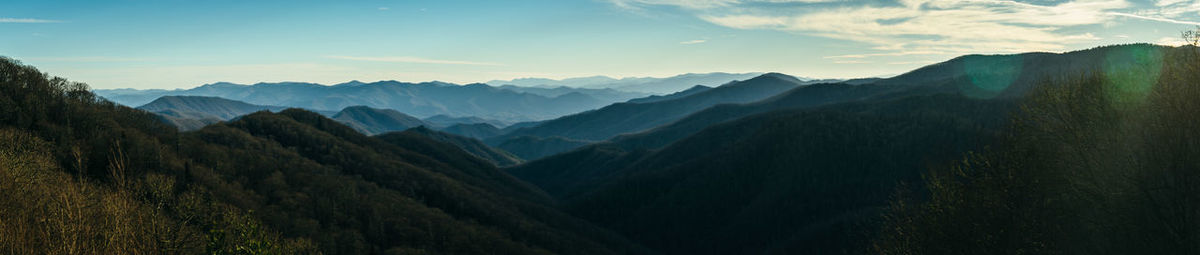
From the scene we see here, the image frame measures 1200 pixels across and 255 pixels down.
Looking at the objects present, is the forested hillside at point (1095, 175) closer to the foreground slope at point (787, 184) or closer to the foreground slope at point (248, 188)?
the foreground slope at point (248, 188)

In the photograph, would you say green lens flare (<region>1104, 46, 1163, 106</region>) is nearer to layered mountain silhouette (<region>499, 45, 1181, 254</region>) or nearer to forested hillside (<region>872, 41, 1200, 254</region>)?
forested hillside (<region>872, 41, 1200, 254</region>)

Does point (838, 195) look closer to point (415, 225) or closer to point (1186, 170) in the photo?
point (415, 225)

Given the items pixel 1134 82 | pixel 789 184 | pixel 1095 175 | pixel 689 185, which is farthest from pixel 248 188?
pixel 789 184

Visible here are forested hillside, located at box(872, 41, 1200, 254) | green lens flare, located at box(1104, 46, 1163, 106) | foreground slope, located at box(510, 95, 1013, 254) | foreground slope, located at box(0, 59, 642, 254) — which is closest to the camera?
forested hillside, located at box(872, 41, 1200, 254)

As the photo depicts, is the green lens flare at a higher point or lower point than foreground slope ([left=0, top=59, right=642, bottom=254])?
higher

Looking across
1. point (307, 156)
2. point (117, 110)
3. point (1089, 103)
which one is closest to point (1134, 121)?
point (1089, 103)

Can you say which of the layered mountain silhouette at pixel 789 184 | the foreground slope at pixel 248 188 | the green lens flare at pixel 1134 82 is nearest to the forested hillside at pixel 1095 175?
the green lens flare at pixel 1134 82

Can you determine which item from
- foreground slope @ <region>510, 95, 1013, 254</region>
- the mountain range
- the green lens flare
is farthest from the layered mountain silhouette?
the green lens flare

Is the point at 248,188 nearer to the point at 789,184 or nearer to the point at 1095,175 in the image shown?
the point at 1095,175

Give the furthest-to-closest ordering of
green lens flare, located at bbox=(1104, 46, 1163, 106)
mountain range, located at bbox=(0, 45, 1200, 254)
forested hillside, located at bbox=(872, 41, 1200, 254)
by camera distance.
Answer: green lens flare, located at bbox=(1104, 46, 1163, 106) < mountain range, located at bbox=(0, 45, 1200, 254) < forested hillside, located at bbox=(872, 41, 1200, 254)
